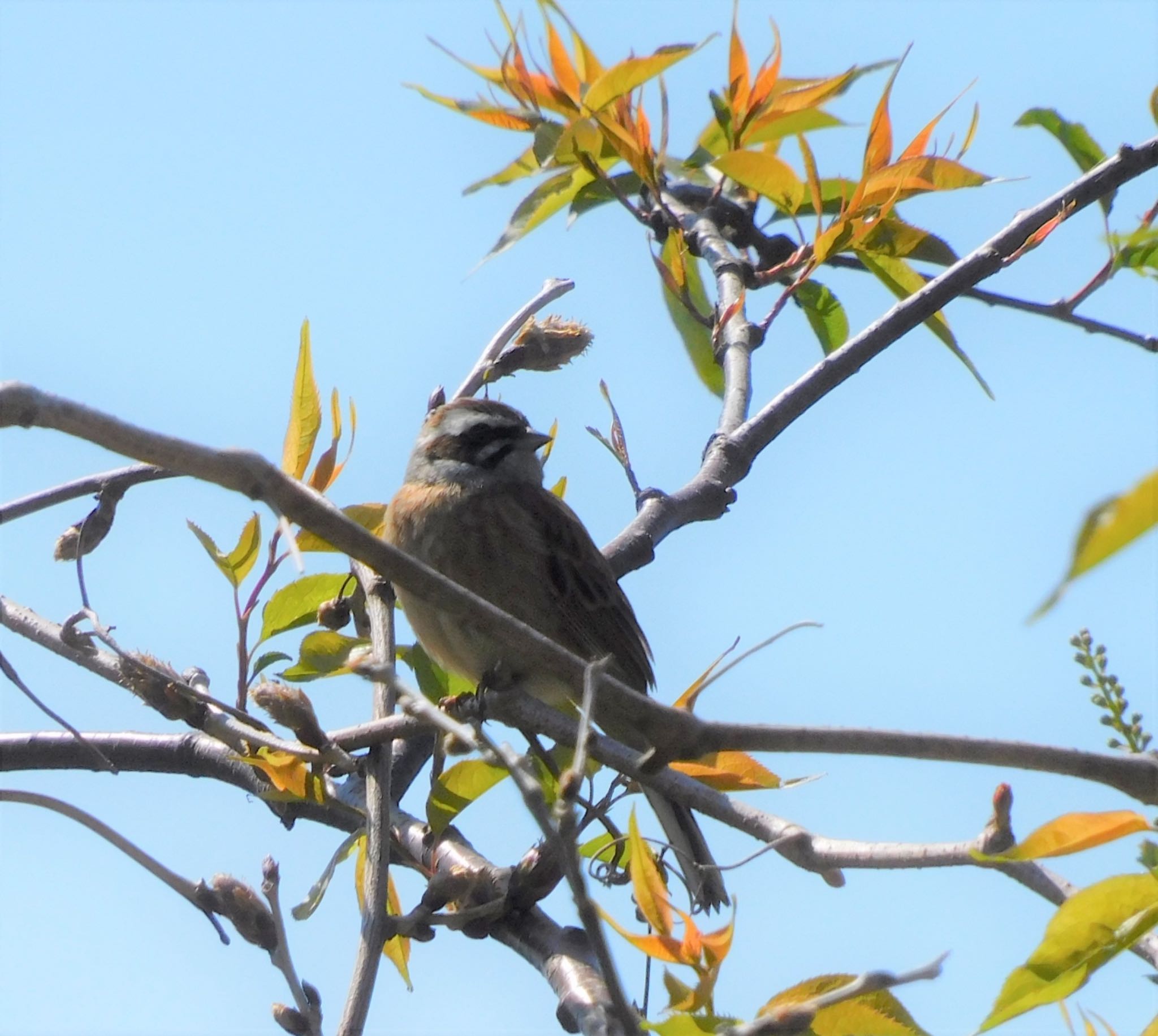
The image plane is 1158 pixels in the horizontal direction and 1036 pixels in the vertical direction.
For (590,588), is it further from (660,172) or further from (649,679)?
(660,172)

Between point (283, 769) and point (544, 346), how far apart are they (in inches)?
60.4

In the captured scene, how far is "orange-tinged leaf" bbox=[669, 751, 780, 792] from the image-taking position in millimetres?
2676

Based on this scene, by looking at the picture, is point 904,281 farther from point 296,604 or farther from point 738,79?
point 296,604

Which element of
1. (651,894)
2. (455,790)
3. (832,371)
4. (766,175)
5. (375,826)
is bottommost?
(651,894)

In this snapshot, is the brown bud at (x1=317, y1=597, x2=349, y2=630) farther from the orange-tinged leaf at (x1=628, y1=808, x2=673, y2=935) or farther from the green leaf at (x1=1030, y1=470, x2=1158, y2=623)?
the green leaf at (x1=1030, y1=470, x2=1158, y2=623)

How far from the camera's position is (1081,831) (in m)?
1.83

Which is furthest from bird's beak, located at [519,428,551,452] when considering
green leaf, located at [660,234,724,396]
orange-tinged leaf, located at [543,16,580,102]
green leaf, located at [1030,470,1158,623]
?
green leaf, located at [1030,470,1158,623]

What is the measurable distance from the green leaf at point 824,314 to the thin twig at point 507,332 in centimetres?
78

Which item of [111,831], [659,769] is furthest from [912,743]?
[111,831]

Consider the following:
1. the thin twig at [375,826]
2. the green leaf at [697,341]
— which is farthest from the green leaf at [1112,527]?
the green leaf at [697,341]

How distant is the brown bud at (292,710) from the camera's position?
8.85 feet

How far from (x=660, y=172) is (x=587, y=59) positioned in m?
0.41

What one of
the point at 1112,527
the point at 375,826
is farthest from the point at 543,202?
the point at 1112,527

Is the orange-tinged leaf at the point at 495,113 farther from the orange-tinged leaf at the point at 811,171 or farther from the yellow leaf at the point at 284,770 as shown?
the yellow leaf at the point at 284,770
